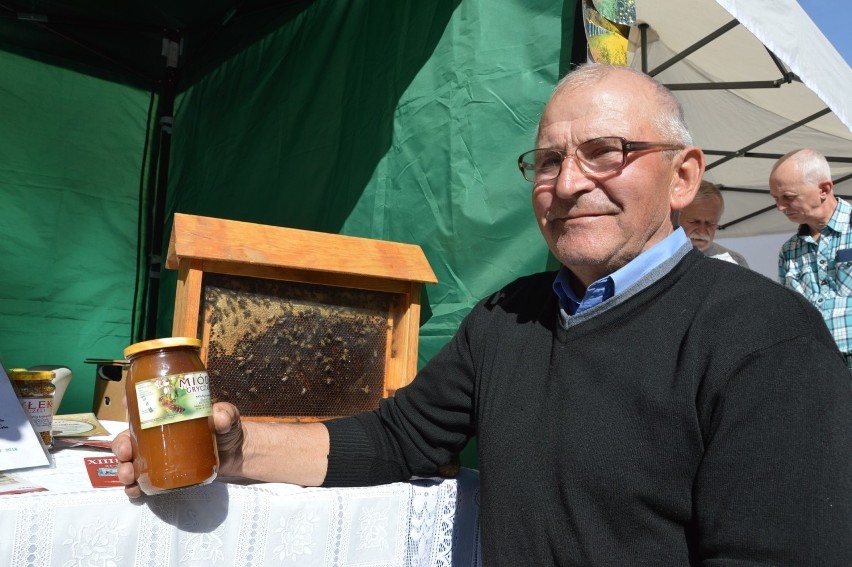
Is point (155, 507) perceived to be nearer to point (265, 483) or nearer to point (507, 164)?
point (265, 483)

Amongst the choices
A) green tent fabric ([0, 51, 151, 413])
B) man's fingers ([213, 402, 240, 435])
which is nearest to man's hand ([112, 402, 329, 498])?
man's fingers ([213, 402, 240, 435])

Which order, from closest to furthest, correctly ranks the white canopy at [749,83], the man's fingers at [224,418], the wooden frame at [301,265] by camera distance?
the man's fingers at [224,418] < the wooden frame at [301,265] < the white canopy at [749,83]

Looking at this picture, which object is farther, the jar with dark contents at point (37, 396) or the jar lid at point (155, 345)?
the jar with dark contents at point (37, 396)

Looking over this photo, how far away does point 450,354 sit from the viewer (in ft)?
5.00

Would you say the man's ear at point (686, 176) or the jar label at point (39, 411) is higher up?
the man's ear at point (686, 176)

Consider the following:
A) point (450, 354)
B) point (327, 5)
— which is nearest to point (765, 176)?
point (327, 5)

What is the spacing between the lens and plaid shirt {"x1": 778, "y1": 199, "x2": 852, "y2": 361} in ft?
9.07

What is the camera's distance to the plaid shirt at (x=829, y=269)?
2.76m

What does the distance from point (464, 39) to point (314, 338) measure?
1.16 meters

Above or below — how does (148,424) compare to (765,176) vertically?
below

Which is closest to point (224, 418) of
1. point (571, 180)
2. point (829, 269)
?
point (571, 180)

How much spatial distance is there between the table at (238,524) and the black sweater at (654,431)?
0.09 m

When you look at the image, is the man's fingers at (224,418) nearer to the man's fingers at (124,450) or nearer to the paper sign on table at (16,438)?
the man's fingers at (124,450)

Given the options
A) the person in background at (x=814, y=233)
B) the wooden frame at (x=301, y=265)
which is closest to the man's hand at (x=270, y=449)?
the wooden frame at (x=301, y=265)
